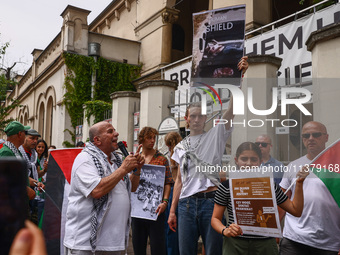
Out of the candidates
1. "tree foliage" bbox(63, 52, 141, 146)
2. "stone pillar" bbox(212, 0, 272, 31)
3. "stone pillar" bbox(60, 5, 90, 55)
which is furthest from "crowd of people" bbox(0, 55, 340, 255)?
"stone pillar" bbox(60, 5, 90, 55)

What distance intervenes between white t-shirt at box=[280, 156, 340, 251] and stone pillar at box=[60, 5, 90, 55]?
1588 centimetres

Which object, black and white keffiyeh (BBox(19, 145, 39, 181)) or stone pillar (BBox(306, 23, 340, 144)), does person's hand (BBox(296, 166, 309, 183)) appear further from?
black and white keffiyeh (BBox(19, 145, 39, 181))

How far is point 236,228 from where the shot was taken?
2.78 metres

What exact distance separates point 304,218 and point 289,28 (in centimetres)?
717

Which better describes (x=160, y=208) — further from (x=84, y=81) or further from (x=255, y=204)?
(x=84, y=81)

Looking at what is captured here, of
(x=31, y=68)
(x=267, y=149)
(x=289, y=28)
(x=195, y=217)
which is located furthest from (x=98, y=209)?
(x=31, y=68)

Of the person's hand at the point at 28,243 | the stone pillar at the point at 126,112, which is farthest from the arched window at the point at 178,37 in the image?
the person's hand at the point at 28,243

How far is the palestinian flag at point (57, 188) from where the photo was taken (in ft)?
15.1

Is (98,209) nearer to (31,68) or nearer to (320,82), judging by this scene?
(320,82)

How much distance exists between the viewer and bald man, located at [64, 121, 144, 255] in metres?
3.15

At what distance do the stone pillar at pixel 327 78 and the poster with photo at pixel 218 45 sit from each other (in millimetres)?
2148

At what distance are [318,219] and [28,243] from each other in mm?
3036

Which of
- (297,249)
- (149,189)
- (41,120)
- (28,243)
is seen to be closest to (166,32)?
(41,120)

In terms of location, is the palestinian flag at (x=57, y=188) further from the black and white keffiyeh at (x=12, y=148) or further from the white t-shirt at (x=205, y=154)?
the white t-shirt at (x=205, y=154)
